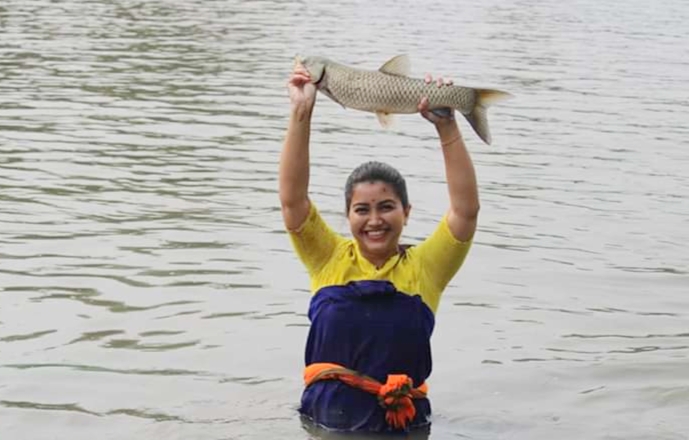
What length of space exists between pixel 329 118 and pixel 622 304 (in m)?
8.03

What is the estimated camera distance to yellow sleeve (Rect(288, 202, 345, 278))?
252 inches

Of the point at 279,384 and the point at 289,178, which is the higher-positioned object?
the point at 289,178

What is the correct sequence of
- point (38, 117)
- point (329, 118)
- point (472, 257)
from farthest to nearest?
1. point (329, 118)
2. point (38, 117)
3. point (472, 257)

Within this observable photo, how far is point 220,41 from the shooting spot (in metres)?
25.5

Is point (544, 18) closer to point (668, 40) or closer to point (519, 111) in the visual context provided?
point (668, 40)

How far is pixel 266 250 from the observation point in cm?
1079

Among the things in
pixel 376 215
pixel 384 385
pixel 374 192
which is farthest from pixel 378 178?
pixel 384 385

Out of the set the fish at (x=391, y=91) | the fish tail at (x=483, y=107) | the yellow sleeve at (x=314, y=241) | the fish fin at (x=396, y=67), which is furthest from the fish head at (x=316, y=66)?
the yellow sleeve at (x=314, y=241)

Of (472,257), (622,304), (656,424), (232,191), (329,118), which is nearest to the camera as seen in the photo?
(656,424)

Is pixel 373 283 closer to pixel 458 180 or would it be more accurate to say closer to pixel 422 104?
pixel 458 180

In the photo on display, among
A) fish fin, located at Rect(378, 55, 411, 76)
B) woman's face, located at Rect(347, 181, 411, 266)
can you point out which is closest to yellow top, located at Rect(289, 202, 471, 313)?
woman's face, located at Rect(347, 181, 411, 266)

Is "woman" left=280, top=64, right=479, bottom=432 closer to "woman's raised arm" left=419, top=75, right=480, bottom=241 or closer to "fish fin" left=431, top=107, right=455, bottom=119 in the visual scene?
"woman's raised arm" left=419, top=75, right=480, bottom=241

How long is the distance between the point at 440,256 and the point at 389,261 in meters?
0.24

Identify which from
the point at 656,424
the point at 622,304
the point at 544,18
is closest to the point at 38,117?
the point at 622,304
